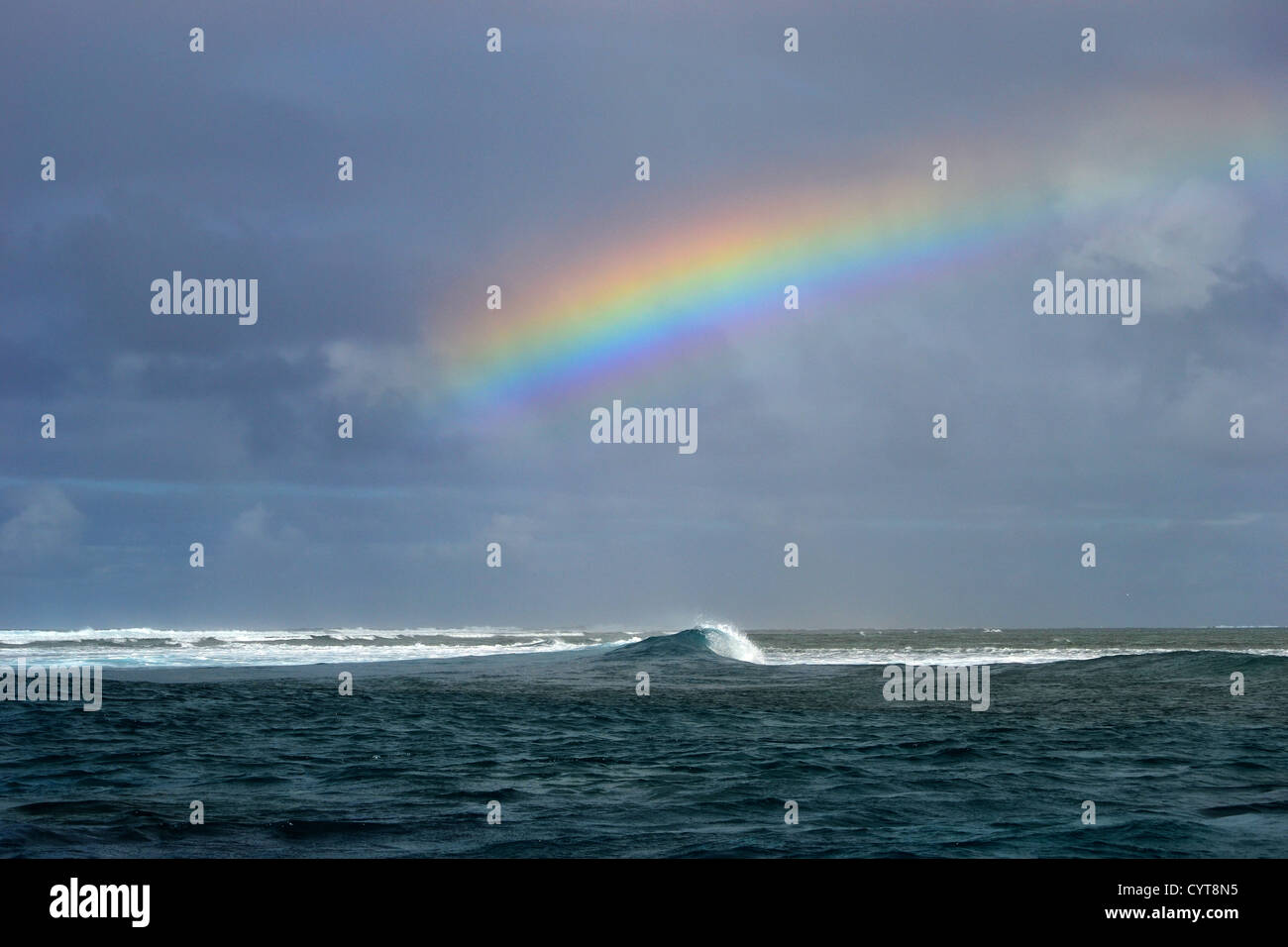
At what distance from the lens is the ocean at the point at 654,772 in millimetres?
15180

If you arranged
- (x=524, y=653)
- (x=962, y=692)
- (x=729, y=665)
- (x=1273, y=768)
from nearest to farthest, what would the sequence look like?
(x=1273, y=768) < (x=962, y=692) < (x=729, y=665) < (x=524, y=653)

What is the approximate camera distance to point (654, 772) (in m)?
21.2

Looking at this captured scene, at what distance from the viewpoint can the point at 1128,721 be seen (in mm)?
29672

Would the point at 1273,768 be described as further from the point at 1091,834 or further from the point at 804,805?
the point at 804,805

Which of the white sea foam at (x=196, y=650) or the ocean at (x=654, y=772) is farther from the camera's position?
the white sea foam at (x=196, y=650)

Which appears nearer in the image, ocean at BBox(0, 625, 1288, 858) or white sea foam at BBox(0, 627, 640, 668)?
ocean at BBox(0, 625, 1288, 858)

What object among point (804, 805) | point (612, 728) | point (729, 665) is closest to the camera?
point (804, 805)

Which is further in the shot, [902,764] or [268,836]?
[902,764]

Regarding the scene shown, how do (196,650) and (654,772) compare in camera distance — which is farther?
(196,650)

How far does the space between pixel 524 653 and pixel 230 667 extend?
23.6 m

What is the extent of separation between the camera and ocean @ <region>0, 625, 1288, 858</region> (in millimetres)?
15180
